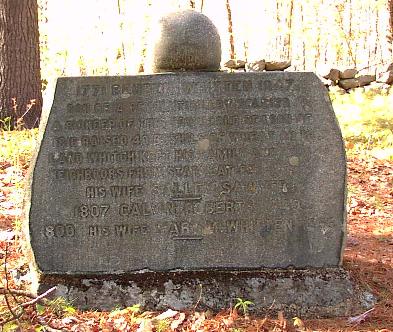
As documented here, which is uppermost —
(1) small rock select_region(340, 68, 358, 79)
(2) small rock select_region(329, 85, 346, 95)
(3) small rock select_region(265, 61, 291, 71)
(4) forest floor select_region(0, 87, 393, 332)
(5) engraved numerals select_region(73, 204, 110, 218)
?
(3) small rock select_region(265, 61, 291, 71)

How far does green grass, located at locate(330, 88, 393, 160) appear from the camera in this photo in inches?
334

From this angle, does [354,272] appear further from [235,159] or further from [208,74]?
[208,74]

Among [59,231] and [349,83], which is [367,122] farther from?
[59,231]

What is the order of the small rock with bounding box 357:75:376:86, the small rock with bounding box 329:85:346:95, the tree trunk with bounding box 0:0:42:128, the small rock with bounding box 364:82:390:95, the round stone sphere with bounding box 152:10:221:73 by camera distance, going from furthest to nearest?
the small rock with bounding box 357:75:376:86 → the small rock with bounding box 329:85:346:95 → the small rock with bounding box 364:82:390:95 → the tree trunk with bounding box 0:0:42:128 → the round stone sphere with bounding box 152:10:221:73

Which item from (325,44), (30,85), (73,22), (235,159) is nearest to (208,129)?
(235,159)

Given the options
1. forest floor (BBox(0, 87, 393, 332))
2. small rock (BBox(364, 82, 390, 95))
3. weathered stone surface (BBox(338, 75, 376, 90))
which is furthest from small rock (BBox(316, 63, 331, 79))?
forest floor (BBox(0, 87, 393, 332))

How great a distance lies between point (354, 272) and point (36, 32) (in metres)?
6.38

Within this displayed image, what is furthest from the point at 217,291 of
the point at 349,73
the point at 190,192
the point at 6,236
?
the point at 349,73

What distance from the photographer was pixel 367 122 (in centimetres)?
965

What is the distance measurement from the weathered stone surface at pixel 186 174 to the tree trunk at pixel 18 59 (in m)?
4.94

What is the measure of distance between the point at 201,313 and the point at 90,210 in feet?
3.21

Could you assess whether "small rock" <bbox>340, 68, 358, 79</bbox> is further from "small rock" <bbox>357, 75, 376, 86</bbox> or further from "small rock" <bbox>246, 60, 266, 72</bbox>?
"small rock" <bbox>246, 60, 266, 72</bbox>

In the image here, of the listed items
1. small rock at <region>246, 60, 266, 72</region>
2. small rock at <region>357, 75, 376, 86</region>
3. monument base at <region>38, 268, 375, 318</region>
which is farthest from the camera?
small rock at <region>246, 60, 266, 72</region>

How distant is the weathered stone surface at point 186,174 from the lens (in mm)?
3742
